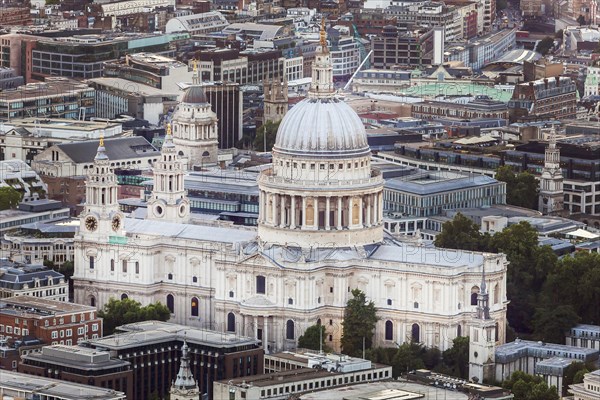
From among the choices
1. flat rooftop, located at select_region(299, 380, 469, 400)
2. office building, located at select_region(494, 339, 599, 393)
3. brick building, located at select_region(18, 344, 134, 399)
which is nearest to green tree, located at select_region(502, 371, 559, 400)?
office building, located at select_region(494, 339, 599, 393)

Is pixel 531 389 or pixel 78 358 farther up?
pixel 78 358

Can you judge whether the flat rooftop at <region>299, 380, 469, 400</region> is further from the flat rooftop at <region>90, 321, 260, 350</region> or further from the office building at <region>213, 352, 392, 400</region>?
the flat rooftop at <region>90, 321, 260, 350</region>

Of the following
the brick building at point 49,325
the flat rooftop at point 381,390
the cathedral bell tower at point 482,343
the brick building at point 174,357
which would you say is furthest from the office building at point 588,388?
the brick building at point 49,325

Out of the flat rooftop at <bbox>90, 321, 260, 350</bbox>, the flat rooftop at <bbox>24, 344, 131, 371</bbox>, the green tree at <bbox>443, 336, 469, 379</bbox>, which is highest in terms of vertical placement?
the flat rooftop at <bbox>24, 344, 131, 371</bbox>

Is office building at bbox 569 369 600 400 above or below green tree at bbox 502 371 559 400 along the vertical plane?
above

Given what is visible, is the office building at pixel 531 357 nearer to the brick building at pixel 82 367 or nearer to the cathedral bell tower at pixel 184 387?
the brick building at pixel 82 367

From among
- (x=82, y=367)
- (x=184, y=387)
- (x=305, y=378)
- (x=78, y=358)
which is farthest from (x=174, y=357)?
(x=184, y=387)

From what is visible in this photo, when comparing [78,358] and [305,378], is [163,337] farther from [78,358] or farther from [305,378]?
[305,378]
